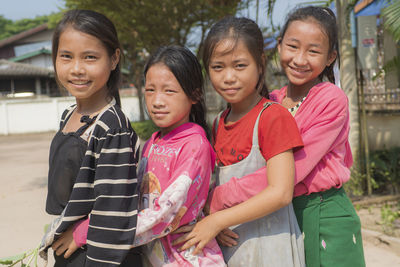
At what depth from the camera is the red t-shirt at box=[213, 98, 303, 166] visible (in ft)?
4.36

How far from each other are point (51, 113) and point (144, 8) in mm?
14134

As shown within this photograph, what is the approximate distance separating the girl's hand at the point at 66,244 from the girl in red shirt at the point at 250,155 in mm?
386

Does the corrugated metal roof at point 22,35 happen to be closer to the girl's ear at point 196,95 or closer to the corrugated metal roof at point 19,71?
the corrugated metal roof at point 19,71

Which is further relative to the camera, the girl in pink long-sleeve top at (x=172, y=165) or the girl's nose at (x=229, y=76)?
the girl's nose at (x=229, y=76)

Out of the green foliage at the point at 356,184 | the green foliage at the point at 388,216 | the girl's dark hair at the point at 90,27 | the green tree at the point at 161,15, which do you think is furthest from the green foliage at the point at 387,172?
the girl's dark hair at the point at 90,27

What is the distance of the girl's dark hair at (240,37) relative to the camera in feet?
4.73

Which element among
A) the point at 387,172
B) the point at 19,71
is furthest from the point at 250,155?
Answer: the point at 19,71

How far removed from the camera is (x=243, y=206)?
134cm

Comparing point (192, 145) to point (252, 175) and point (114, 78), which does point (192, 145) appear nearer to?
point (252, 175)

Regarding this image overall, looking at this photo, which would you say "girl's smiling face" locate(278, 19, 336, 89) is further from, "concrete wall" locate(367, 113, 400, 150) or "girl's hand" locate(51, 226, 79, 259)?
"concrete wall" locate(367, 113, 400, 150)

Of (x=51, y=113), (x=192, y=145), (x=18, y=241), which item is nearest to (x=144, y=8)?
(x=18, y=241)

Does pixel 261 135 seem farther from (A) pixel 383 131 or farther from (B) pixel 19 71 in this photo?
(B) pixel 19 71

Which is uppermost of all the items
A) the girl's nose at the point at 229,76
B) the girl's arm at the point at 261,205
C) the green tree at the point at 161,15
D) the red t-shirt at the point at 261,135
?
the green tree at the point at 161,15

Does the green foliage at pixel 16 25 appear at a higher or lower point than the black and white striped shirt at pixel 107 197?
higher
